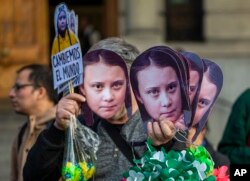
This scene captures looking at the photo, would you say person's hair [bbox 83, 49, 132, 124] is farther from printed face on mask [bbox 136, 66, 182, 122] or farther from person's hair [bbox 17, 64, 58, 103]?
person's hair [bbox 17, 64, 58, 103]

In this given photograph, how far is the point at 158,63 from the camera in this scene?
3184 mm

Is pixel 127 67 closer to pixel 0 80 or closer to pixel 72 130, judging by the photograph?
pixel 72 130

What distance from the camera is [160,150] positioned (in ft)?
10.4

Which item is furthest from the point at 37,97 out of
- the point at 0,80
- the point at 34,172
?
the point at 0,80

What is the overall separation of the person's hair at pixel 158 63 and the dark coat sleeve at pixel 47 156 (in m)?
0.40

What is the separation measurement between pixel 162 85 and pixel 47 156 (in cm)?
58

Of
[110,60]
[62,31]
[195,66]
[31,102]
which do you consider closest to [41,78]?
[31,102]

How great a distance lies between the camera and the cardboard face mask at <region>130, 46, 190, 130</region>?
316 cm

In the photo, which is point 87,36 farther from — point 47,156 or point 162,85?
point 162,85

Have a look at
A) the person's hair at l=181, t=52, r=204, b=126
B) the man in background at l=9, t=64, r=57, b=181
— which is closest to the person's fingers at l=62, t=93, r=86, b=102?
the person's hair at l=181, t=52, r=204, b=126

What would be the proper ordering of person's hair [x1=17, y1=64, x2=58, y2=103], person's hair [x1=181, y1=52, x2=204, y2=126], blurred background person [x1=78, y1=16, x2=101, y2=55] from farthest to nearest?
blurred background person [x1=78, y1=16, x2=101, y2=55] < person's hair [x1=17, y1=64, x2=58, y2=103] < person's hair [x1=181, y1=52, x2=204, y2=126]

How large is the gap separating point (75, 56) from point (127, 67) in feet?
0.70

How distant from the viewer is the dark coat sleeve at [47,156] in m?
3.42

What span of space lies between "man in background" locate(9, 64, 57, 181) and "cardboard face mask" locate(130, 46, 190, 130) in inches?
80.2
